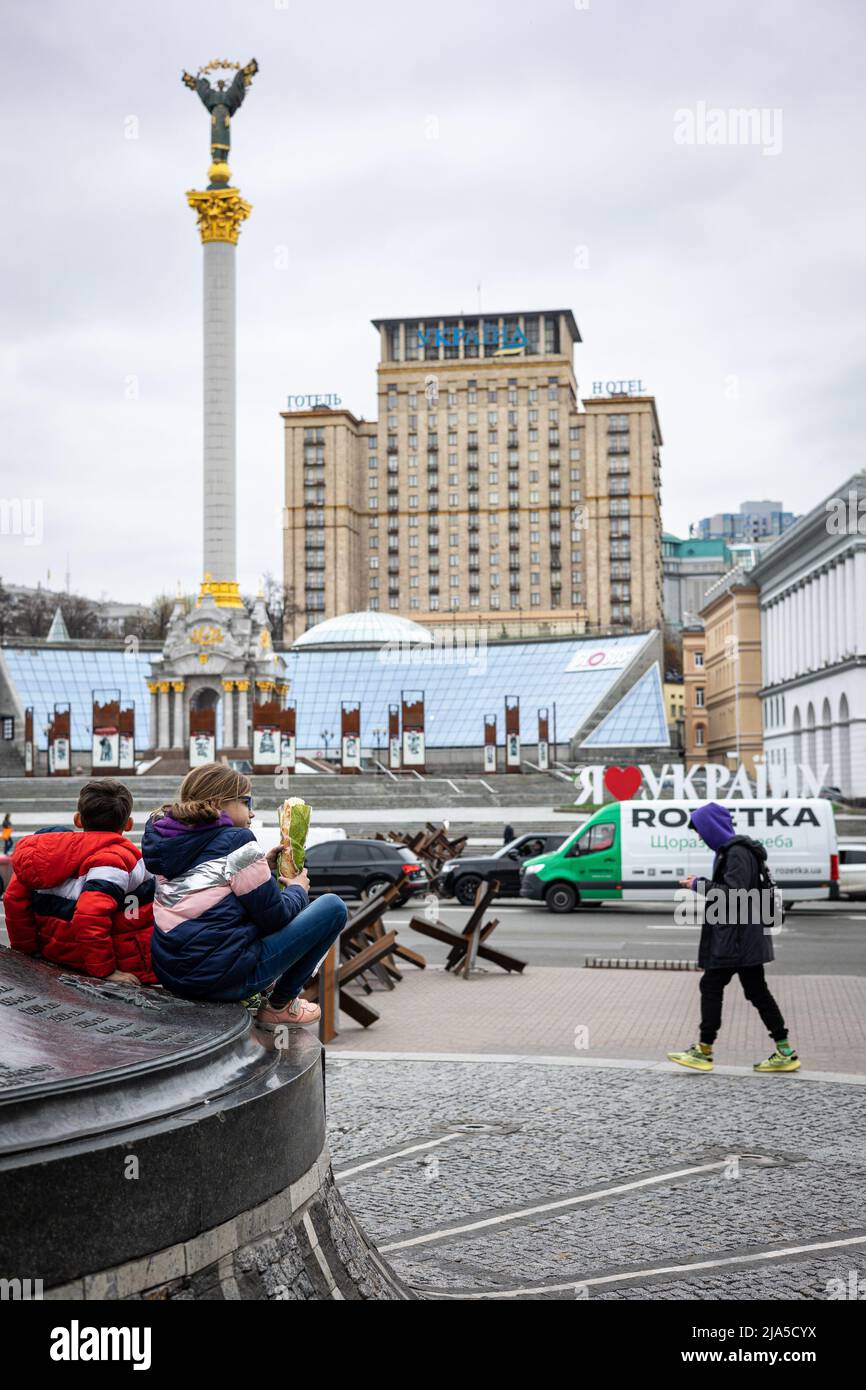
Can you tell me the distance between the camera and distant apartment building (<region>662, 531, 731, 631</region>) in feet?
569

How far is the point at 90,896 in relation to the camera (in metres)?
5.44

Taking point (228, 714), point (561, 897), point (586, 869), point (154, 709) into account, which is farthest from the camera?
point (154, 709)

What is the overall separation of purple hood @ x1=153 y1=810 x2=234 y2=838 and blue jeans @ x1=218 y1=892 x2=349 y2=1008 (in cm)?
46

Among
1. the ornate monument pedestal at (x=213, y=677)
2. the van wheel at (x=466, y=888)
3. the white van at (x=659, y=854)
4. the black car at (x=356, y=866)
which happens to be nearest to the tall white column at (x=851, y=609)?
the ornate monument pedestal at (x=213, y=677)

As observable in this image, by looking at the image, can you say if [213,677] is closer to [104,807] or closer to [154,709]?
[154,709]

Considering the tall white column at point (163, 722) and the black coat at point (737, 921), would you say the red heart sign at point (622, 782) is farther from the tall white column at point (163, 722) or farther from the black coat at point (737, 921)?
the tall white column at point (163, 722)

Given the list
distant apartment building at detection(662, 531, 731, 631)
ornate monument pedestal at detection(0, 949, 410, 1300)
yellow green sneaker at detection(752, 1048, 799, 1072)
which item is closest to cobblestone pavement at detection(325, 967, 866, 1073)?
yellow green sneaker at detection(752, 1048, 799, 1072)

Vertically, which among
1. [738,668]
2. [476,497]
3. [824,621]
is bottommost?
[738,668]

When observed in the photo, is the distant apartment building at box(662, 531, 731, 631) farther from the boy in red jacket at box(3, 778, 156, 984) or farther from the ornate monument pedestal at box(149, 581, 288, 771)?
the boy in red jacket at box(3, 778, 156, 984)

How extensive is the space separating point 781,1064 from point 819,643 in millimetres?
69208

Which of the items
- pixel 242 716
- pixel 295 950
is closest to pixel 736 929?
pixel 295 950

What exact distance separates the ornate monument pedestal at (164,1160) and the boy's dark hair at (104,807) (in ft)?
4.81

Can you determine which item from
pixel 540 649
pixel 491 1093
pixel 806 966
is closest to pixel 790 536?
pixel 540 649
